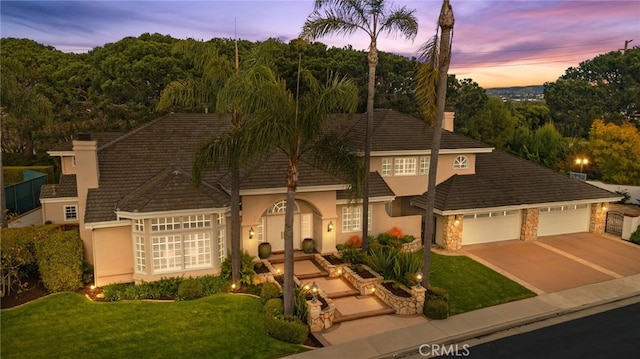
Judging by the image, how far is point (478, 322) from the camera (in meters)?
15.2

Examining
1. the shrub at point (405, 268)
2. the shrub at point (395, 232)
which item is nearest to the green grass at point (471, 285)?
the shrub at point (405, 268)

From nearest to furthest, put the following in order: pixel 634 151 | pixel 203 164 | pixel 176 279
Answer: pixel 203 164 < pixel 176 279 < pixel 634 151

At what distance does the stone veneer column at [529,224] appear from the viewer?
2378 cm

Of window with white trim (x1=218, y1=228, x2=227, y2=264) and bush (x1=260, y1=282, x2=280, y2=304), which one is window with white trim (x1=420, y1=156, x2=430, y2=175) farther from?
bush (x1=260, y1=282, x2=280, y2=304)

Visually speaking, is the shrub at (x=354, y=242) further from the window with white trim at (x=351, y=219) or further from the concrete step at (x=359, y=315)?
the concrete step at (x=359, y=315)

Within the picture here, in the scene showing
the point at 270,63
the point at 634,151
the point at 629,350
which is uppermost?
the point at 270,63

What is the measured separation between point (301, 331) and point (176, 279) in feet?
19.5

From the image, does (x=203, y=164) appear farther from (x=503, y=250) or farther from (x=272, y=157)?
(x=503, y=250)

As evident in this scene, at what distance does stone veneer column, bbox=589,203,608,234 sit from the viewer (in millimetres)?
25359

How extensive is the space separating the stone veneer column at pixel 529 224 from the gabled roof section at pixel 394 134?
4116 millimetres

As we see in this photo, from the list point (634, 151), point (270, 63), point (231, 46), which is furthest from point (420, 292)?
point (231, 46)

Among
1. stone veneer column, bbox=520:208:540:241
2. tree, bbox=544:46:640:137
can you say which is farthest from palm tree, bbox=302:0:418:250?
tree, bbox=544:46:640:137

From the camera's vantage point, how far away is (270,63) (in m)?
15.8

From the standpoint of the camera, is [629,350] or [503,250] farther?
[503,250]
